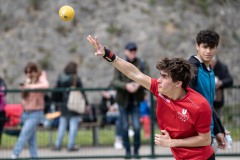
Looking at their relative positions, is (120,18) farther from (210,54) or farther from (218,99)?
(210,54)

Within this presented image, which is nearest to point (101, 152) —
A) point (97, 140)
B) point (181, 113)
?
point (97, 140)

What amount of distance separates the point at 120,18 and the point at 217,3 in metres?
2.97

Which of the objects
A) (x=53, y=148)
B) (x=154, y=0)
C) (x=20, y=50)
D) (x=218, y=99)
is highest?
(x=154, y=0)

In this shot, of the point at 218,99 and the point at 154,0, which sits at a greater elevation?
the point at 154,0

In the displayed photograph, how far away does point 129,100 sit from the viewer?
1213cm

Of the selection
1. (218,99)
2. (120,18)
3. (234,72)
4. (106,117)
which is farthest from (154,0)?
(218,99)

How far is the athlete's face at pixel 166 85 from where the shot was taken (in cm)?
669

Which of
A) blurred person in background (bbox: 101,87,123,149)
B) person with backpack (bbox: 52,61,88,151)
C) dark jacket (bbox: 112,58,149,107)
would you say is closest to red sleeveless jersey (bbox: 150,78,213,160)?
dark jacket (bbox: 112,58,149,107)

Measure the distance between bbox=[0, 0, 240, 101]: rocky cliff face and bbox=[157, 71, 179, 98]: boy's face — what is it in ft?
43.9

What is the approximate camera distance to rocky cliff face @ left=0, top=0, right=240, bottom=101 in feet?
67.4

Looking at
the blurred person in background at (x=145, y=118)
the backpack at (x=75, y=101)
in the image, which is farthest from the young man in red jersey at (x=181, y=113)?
the blurred person in background at (x=145, y=118)

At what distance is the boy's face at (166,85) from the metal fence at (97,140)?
5236 mm

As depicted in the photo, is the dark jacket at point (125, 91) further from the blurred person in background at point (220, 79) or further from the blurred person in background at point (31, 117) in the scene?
the blurred person in background at point (31, 117)

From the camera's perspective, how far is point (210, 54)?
24.9 ft
